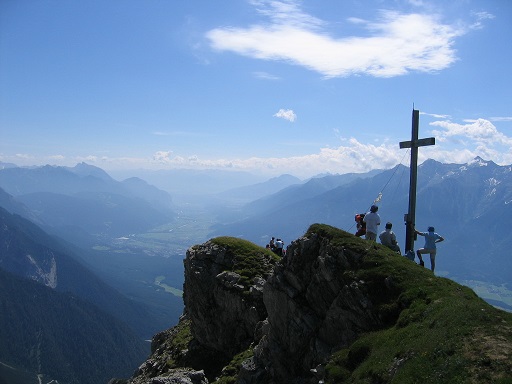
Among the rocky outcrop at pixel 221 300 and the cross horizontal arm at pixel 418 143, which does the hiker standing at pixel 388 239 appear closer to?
the cross horizontal arm at pixel 418 143

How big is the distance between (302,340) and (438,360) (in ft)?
32.0

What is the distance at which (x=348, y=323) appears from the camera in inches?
789

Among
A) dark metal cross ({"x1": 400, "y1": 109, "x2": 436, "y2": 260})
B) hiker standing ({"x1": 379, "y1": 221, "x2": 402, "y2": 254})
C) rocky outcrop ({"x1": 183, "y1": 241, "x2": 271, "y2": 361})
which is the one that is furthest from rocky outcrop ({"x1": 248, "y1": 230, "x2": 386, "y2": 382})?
rocky outcrop ({"x1": 183, "y1": 241, "x2": 271, "y2": 361})

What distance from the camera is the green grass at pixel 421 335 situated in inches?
515

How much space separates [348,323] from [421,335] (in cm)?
479

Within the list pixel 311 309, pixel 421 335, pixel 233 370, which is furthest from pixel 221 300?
pixel 421 335

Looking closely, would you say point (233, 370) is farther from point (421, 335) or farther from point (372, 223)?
point (421, 335)

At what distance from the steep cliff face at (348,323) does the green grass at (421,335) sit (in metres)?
0.04

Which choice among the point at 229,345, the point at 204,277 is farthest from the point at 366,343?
the point at 204,277

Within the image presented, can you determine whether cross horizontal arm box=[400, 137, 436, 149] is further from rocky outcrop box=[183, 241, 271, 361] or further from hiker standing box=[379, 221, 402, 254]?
rocky outcrop box=[183, 241, 271, 361]

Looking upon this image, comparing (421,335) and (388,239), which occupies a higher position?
(388,239)

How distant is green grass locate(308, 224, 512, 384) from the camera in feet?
42.9

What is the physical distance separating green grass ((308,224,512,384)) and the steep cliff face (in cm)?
4

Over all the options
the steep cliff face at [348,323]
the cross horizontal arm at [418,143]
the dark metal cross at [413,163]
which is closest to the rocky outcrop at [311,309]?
the steep cliff face at [348,323]
